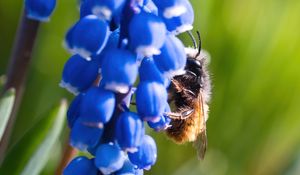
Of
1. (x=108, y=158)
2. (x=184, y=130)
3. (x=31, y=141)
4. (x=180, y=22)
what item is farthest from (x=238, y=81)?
(x=108, y=158)

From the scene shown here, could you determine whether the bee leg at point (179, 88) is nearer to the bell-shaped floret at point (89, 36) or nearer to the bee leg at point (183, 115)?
the bee leg at point (183, 115)

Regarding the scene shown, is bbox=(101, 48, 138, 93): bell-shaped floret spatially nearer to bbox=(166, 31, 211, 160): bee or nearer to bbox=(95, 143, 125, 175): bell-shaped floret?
bbox=(95, 143, 125, 175): bell-shaped floret

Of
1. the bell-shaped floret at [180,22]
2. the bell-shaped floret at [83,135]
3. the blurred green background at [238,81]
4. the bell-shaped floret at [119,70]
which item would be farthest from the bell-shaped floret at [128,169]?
the blurred green background at [238,81]

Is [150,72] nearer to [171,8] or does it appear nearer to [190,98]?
[171,8]

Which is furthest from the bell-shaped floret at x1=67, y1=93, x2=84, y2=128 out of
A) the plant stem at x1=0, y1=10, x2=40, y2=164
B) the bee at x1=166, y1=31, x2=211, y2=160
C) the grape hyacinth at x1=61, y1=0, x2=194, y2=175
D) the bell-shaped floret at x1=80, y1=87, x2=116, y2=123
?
the plant stem at x1=0, y1=10, x2=40, y2=164

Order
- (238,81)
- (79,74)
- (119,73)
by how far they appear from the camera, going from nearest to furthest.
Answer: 1. (119,73)
2. (79,74)
3. (238,81)

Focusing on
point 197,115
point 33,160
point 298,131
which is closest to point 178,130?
point 197,115

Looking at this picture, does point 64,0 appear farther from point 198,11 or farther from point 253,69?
point 253,69
